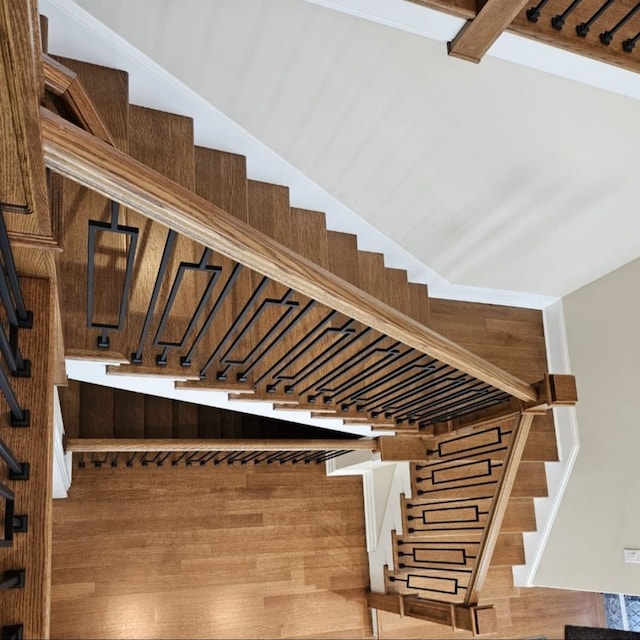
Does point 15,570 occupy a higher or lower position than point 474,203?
lower

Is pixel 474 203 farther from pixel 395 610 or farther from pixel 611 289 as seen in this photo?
pixel 395 610

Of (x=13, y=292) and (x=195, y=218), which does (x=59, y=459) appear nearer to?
(x=13, y=292)

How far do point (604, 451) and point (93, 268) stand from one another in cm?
316

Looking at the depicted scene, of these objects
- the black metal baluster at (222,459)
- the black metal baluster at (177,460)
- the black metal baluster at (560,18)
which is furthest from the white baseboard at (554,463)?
the black metal baluster at (560,18)

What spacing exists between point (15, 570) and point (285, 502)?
12.2 feet

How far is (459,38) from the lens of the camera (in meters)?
1.92

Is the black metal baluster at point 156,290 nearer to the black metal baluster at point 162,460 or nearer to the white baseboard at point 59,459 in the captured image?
the white baseboard at point 59,459

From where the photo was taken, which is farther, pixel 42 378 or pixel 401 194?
pixel 401 194

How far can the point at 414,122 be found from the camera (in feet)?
9.89

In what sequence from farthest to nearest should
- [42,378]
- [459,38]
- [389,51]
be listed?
[389,51], [459,38], [42,378]

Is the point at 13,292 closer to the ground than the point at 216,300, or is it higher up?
closer to the ground

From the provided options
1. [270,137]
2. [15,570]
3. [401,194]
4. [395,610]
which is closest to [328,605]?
[395,610]

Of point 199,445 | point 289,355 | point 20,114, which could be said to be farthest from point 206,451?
point 20,114

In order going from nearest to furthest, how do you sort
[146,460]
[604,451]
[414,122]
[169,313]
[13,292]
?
[13,292], [169,313], [414,122], [604,451], [146,460]
